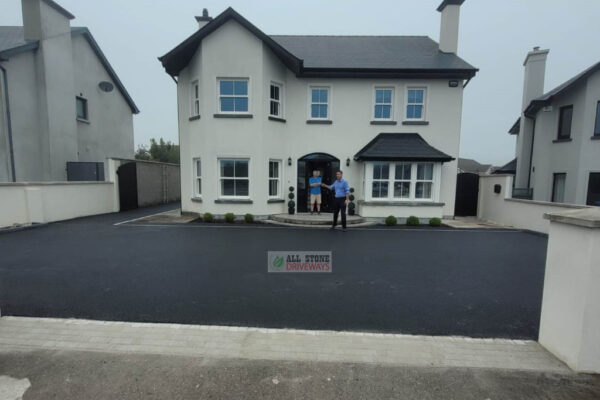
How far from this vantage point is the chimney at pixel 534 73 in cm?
1512

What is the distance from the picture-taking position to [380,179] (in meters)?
11.8

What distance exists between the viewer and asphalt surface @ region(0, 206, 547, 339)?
3.64 meters

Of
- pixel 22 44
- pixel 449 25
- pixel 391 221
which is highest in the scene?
pixel 449 25

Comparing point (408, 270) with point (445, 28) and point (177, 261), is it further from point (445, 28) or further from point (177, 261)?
point (445, 28)

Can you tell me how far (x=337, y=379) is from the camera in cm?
250

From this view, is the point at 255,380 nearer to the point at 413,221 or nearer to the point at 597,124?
the point at 413,221

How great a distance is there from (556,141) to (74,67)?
2462cm

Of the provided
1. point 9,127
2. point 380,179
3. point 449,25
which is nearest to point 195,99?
point 9,127

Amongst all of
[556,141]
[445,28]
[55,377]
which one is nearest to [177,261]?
[55,377]

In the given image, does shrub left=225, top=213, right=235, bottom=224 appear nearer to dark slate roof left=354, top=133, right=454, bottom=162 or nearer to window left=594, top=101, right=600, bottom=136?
dark slate roof left=354, top=133, right=454, bottom=162

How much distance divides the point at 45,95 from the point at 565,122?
959 inches

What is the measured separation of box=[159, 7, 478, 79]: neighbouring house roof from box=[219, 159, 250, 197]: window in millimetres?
4520

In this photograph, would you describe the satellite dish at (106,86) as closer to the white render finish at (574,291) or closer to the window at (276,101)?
the window at (276,101)

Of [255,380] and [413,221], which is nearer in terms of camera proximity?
[255,380]
